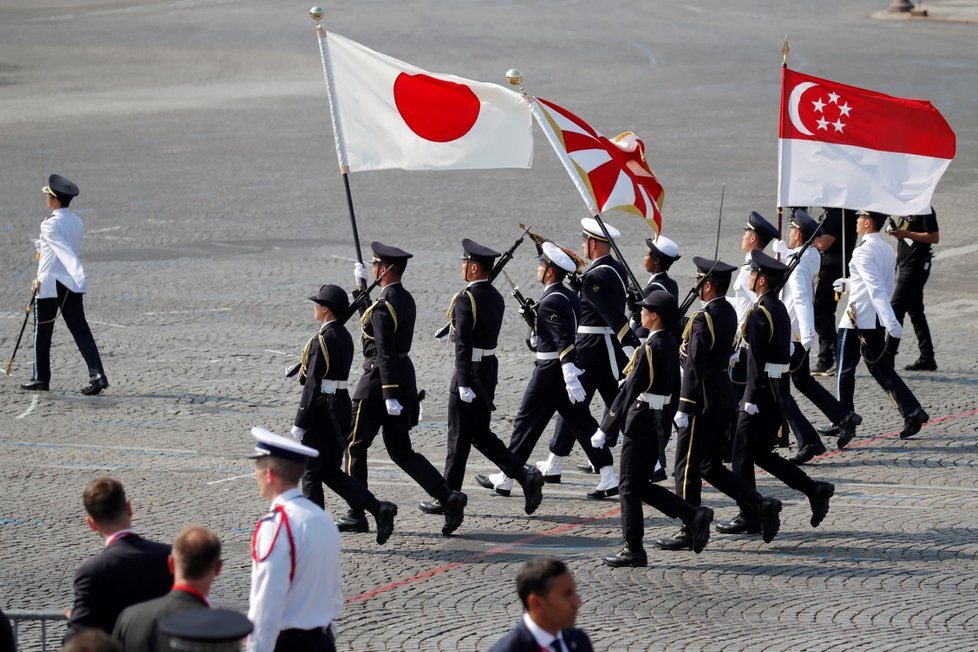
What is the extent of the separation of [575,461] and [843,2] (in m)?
42.9

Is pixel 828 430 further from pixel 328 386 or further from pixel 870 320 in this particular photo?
pixel 328 386

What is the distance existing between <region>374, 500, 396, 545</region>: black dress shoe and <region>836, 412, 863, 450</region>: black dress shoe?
150 inches

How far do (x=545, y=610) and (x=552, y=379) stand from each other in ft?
18.1

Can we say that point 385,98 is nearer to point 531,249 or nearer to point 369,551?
point 369,551

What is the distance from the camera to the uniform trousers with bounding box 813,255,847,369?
13758 mm

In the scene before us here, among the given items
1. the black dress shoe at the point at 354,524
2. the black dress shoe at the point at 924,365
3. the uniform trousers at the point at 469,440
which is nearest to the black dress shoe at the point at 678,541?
the uniform trousers at the point at 469,440

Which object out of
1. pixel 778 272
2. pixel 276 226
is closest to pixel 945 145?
pixel 778 272

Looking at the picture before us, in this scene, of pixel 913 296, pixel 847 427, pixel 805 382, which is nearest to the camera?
pixel 847 427

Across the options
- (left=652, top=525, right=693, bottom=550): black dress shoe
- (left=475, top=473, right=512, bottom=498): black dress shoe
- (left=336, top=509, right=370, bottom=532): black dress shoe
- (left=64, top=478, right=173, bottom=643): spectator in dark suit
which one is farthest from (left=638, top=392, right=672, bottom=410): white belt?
(left=64, top=478, right=173, bottom=643): spectator in dark suit

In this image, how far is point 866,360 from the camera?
39.1 feet

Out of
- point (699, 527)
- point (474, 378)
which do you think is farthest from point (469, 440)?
point (699, 527)

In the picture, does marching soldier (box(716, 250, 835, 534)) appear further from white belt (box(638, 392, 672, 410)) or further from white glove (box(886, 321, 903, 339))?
white glove (box(886, 321, 903, 339))

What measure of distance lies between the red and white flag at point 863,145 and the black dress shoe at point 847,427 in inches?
59.9

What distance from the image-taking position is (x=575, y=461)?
37.6ft
